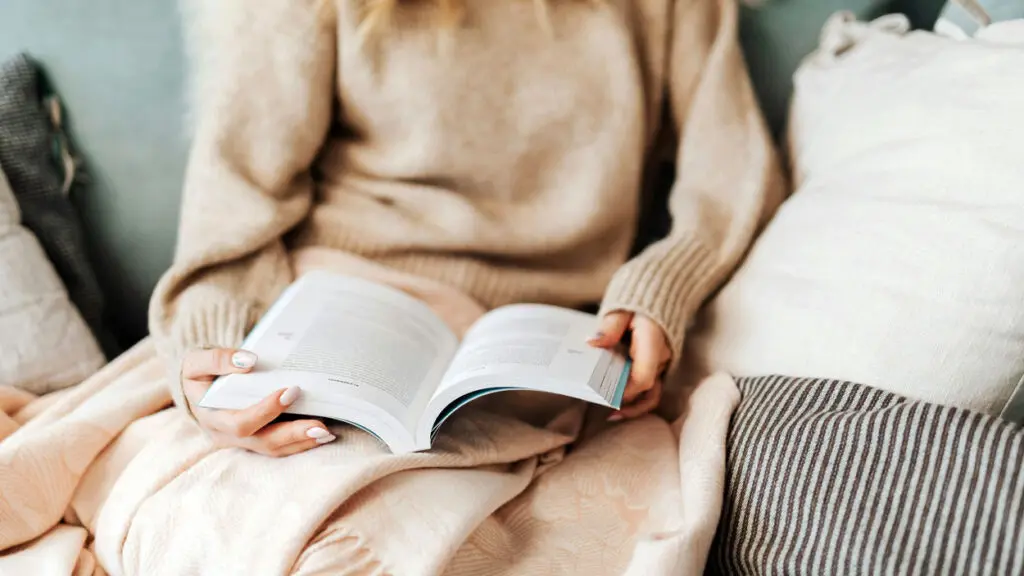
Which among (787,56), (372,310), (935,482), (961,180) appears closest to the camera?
(935,482)

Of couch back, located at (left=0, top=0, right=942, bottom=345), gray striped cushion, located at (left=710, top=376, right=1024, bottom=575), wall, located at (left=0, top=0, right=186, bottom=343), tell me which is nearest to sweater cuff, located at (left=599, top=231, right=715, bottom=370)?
gray striped cushion, located at (left=710, top=376, right=1024, bottom=575)

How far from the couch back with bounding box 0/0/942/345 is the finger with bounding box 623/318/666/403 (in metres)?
0.40

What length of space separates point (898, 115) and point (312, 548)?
684mm

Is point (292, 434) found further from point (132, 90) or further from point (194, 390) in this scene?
point (132, 90)

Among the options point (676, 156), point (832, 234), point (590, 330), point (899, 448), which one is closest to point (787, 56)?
point (676, 156)

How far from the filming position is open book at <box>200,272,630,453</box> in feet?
→ 2.26

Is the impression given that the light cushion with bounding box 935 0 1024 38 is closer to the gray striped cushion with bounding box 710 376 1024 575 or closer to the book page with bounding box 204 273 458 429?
the gray striped cushion with bounding box 710 376 1024 575

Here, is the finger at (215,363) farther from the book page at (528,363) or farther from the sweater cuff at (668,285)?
the sweater cuff at (668,285)

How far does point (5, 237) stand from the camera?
873 millimetres

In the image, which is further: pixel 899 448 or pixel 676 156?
pixel 676 156

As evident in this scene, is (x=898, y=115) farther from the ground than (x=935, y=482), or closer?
farther from the ground

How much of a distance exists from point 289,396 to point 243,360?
7 cm

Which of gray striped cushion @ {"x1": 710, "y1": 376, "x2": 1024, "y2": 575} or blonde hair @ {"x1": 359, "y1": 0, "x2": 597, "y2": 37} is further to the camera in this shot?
blonde hair @ {"x1": 359, "y1": 0, "x2": 597, "y2": 37}

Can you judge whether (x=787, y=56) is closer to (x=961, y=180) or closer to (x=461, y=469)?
(x=961, y=180)
